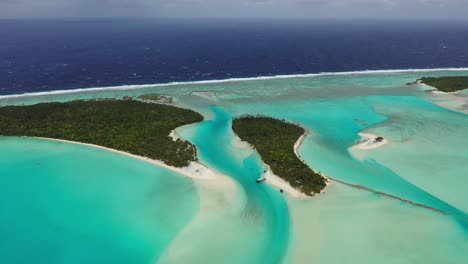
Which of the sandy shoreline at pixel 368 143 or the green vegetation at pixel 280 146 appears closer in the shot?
the green vegetation at pixel 280 146

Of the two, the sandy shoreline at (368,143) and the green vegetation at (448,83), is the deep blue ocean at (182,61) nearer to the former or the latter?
the green vegetation at (448,83)

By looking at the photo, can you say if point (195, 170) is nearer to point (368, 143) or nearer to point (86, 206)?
point (86, 206)

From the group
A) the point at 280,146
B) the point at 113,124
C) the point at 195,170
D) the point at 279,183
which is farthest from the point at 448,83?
the point at 113,124

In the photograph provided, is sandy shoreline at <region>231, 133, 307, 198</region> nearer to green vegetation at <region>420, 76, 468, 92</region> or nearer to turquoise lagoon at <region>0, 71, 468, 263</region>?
turquoise lagoon at <region>0, 71, 468, 263</region>

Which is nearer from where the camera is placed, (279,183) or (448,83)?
(279,183)

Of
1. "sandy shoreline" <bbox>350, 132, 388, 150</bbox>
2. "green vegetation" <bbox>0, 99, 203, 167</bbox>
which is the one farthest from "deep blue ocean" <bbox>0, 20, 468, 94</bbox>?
"sandy shoreline" <bbox>350, 132, 388, 150</bbox>

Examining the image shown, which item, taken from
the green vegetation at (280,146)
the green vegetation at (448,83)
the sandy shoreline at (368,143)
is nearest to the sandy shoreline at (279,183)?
the green vegetation at (280,146)
